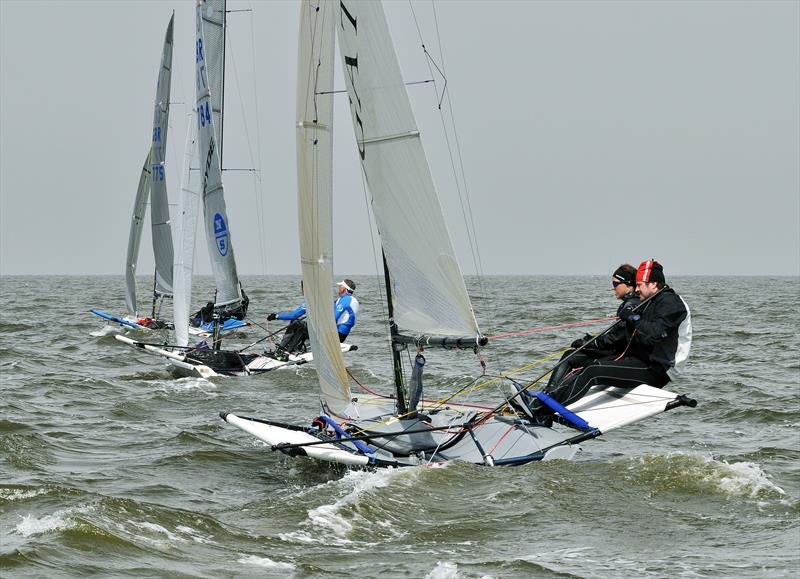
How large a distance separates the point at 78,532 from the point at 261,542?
109 centimetres

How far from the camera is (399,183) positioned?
8.15 metres

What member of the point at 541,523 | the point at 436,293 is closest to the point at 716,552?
the point at 541,523

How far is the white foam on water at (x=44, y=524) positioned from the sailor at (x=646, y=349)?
3.93 metres

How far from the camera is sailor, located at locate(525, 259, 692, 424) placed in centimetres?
797

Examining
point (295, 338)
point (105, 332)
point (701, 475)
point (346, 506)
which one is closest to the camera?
point (346, 506)

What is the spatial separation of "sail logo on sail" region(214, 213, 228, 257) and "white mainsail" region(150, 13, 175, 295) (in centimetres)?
682

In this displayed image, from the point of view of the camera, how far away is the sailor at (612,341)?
8453 mm

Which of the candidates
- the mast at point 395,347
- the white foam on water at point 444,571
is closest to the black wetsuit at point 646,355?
the mast at point 395,347

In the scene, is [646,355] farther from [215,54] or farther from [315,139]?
[215,54]

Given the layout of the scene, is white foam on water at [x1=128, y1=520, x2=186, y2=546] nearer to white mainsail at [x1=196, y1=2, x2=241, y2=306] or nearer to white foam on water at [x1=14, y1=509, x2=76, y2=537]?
white foam on water at [x1=14, y1=509, x2=76, y2=537]

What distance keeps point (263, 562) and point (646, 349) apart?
163 inches

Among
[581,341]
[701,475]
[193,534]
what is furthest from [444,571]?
[581,341]

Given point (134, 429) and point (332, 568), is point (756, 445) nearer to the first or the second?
point (332, 568)

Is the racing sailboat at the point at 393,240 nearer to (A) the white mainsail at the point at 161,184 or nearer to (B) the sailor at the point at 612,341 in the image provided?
(B) the sailor at the point at 612,341
